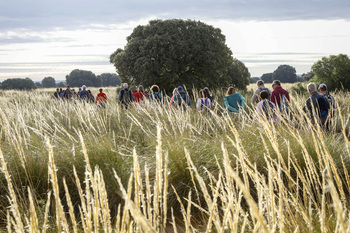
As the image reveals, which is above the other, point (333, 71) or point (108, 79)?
point (108, 79)

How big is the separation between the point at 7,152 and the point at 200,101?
3923mm

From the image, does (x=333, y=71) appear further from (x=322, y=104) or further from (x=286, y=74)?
(x=286, y=74)

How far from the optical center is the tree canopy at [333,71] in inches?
840

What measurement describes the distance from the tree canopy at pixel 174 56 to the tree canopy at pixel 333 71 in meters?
5.60

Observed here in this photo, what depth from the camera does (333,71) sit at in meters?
21.3

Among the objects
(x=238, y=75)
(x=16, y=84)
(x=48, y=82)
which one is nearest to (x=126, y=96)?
(x=238, y=75)

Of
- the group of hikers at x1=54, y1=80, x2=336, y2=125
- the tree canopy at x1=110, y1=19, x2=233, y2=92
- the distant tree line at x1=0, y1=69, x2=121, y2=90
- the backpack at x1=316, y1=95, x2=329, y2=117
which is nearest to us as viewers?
the group of hikers at x1=54, y1=80, x2=336, y2=125

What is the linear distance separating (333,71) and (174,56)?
9.59 m

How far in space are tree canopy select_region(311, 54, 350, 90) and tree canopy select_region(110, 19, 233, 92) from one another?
5597mm


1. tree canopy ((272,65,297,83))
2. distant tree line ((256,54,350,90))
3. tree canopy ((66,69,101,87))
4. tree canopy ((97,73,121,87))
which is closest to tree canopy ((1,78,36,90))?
tree canopy ((66,69,101,87))

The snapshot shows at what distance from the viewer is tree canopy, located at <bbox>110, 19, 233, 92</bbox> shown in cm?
1919

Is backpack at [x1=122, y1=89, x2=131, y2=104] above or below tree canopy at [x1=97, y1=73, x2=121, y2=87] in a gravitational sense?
below

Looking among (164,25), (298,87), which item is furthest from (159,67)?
(298,87)

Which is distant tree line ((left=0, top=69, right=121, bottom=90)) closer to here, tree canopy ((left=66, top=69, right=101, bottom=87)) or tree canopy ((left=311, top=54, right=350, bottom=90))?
tree canopy ((left=66, top=69, right=101, bottom=87))
